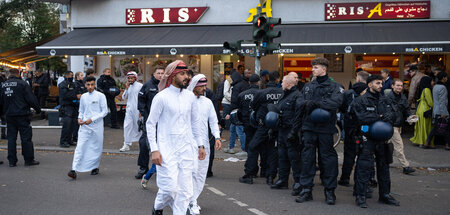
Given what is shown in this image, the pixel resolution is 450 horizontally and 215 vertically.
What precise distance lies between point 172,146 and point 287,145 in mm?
2853

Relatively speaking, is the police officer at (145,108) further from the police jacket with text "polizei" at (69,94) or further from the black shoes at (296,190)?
the police jacket with text "polizei" at (69,94)

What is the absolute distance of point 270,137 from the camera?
26.7 ft

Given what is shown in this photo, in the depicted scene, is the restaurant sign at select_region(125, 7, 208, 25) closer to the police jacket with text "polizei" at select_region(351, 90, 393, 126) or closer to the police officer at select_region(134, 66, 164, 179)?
the police officer at select_region(134, 66, 164, 179)

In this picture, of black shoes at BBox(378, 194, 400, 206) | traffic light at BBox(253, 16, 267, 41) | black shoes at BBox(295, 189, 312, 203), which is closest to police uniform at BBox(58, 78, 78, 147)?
traffic light at BBox(253, 16, 267, 41)

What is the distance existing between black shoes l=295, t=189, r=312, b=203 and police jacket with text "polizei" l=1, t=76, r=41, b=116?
5790mm

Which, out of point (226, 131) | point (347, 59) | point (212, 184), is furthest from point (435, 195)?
point (347, 59)

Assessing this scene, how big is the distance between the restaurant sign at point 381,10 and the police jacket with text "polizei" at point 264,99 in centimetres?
894

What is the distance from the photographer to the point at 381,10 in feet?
52.2

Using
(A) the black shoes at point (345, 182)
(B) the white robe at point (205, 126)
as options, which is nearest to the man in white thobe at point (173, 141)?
(B) the white robe at point (205, 126)

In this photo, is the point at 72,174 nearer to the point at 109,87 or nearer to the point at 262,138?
the point at 262,138

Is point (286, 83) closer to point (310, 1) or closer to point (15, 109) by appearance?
point (15, 109)

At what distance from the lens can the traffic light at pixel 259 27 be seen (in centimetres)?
1036

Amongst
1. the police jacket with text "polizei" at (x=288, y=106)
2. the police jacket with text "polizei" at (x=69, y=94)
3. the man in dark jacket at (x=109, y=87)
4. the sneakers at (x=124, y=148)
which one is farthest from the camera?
the man in dark jacket at (x=109, y=87)

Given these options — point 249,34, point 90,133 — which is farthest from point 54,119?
point 90,133
